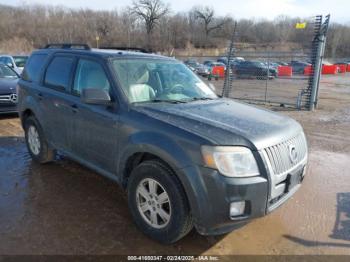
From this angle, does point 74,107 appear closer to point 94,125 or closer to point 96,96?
point 94,125

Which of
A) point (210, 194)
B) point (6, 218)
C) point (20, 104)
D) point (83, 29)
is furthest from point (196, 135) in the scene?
point (83, 29)

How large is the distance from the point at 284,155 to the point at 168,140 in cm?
108

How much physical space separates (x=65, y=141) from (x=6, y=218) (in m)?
1.22

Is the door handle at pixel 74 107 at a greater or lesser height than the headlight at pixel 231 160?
greater

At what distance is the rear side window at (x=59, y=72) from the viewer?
4404mm

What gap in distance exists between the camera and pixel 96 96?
11.4 ft

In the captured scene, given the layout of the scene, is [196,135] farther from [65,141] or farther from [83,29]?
[83,29]

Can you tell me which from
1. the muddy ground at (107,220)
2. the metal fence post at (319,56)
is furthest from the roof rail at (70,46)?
the metal fence post at (319,56)

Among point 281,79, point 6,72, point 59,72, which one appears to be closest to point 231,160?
point 59,72

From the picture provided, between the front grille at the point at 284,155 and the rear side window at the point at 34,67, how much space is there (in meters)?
3.70

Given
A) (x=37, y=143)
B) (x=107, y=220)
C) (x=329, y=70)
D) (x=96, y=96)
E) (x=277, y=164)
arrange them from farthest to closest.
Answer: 1. (x=329, y=70)
2. (x=37, y=143)
3. (x=107, y=220)
4. (x=96, y=96)
5. (x=277, y=164)

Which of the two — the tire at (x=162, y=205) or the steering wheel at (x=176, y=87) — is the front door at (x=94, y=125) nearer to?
the tire at (x=162, y=205)

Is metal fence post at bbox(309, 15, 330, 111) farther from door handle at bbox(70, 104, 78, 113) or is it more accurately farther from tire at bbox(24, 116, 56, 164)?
door handle at bbox(70, 104, 78, 113)

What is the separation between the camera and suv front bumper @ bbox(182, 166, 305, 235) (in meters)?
2.73
